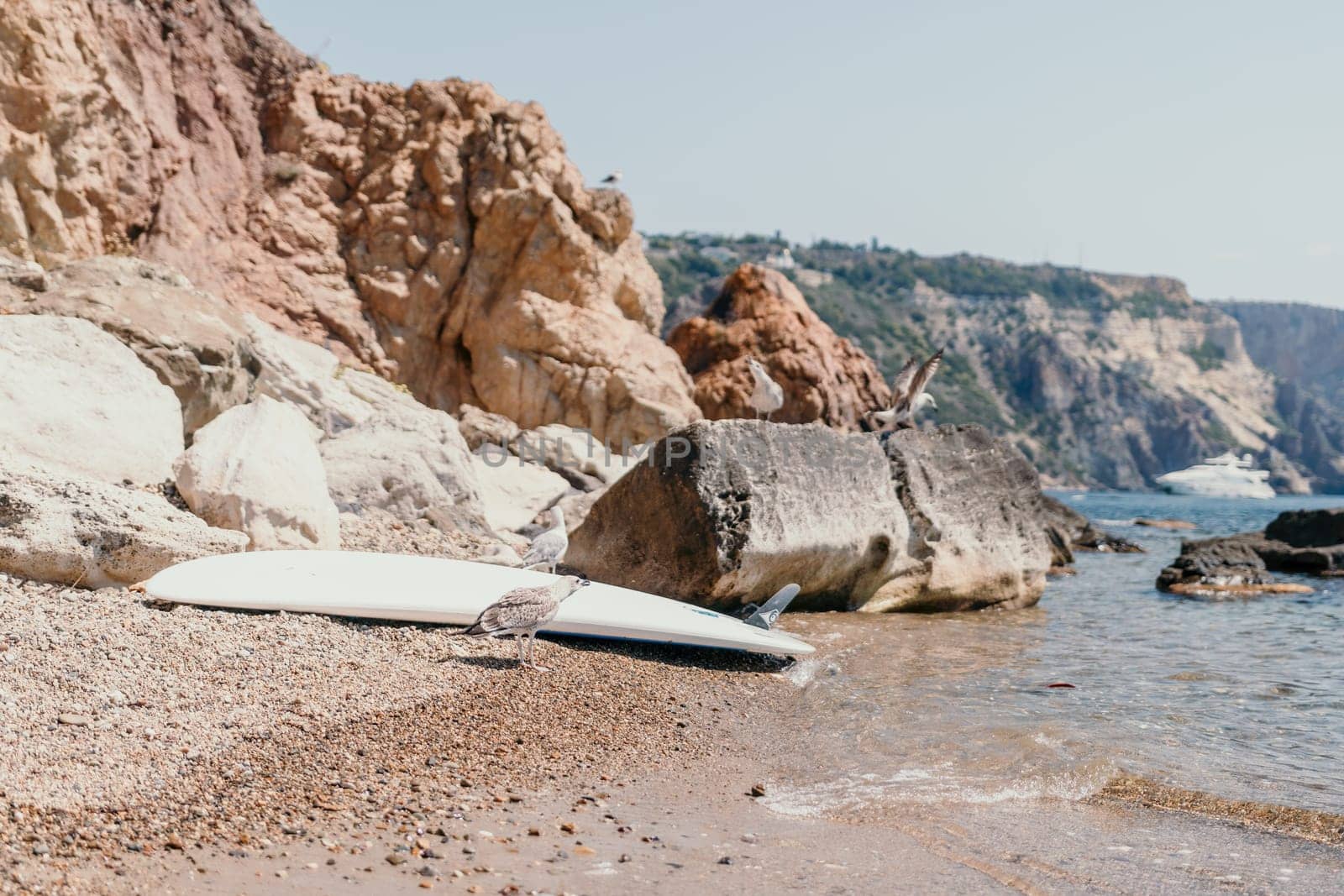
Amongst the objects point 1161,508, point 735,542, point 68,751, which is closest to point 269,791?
point 68,751

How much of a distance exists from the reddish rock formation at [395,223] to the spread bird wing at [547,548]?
1025cm

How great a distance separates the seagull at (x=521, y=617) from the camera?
639cm

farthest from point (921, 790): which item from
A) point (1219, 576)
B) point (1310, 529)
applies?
point (1310, 529)

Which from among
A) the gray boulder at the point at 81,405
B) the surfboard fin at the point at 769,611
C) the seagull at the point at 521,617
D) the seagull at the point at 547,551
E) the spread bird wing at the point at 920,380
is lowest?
the surfboard fin at the point at 769,611

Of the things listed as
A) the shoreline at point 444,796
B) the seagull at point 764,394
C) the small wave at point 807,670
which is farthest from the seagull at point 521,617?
the seagull at point 764,394

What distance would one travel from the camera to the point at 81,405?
8305 millimetres

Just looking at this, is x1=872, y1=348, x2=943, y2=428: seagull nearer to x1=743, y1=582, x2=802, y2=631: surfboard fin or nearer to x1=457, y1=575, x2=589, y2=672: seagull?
x1=743, y1=582, x2=802, y2=631: surfboard fin

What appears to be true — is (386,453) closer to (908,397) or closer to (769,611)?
(769,611)

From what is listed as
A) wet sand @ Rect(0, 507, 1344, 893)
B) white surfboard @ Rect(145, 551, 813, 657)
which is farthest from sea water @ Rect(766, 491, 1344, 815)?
white surfboard @ Rect(145, 551, 813, 657)

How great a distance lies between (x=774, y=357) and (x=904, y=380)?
1032cm

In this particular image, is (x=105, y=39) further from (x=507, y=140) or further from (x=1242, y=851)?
(x=1242, y=851)

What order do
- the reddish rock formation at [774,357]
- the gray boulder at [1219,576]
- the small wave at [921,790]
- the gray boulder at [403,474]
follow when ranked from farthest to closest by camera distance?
the reddish rock formation at [774,357]
the gray boulder at [1219,576]
the gray boulder at [403,474]
the small wave at [921,790]

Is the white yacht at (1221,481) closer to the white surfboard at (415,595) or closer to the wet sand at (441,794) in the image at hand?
the white surfboard at (415,595)

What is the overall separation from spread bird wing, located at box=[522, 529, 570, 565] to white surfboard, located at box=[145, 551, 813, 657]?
0.44 m
